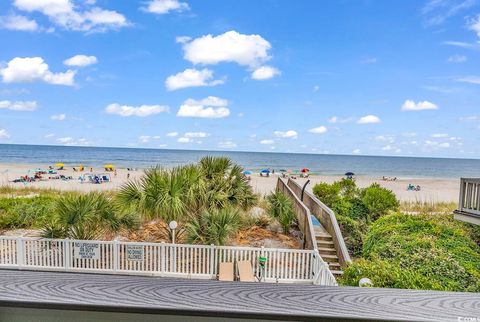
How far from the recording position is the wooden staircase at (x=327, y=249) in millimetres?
5921

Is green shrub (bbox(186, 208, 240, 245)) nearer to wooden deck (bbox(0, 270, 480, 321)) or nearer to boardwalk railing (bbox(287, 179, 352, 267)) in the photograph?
boardwalk railing (bbox(287, 179, 352, 267))

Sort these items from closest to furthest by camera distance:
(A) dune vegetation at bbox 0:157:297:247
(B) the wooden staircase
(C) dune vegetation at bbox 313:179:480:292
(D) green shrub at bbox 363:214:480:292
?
(C) dune vegetation at bbox 313:179:480:292
(D) green shrub at bbox 363:214:480:292
(A) dune vegetation at bbox 0:157:297:247
(B) the wooden staircase

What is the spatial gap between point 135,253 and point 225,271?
165 centimetres

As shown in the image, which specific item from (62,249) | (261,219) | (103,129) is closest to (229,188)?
(261,219)

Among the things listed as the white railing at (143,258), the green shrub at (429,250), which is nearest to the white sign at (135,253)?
the white railing at (143,258)

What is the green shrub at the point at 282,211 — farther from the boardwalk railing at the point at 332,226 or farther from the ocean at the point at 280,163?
the ocean at the point at 280,163

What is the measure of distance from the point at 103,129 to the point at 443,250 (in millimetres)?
25288

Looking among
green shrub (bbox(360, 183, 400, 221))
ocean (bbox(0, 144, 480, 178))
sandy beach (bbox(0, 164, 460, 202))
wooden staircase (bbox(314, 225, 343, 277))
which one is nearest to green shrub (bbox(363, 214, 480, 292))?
wooden staircase (bbox(314, 225, 343, 277))

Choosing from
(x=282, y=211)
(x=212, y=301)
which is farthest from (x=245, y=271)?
(x=212, y=301)

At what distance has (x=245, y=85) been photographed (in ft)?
52.5

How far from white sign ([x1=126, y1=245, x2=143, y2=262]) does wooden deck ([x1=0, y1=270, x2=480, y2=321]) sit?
4803 millimetres

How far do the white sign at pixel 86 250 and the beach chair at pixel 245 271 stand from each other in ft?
8.36

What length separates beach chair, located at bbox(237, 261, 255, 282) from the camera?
4.77 m

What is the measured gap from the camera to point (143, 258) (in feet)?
17.3
